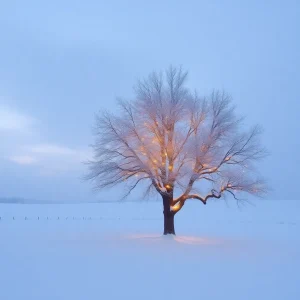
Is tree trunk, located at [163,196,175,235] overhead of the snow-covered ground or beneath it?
overhead

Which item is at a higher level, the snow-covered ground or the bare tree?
the bare tree

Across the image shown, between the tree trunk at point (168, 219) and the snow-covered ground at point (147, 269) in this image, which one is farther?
the tree trunk at point (168, 219)

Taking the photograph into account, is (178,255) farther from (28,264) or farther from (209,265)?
(28,264)

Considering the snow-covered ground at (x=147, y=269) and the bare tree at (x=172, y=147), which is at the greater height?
the bare tree at (x=172, y=147)

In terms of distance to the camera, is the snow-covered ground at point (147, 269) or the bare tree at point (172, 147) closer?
the snow-covered ground at point (147, 269)

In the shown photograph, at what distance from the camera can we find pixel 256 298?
8953 mm

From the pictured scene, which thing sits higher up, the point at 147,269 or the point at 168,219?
the point at 168,219

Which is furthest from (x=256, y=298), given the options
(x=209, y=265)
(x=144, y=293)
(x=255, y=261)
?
(x=255, y=261)

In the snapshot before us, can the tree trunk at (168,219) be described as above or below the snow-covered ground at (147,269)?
above

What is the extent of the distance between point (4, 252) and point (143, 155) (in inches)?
381

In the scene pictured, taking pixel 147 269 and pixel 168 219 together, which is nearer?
pixel 147 269

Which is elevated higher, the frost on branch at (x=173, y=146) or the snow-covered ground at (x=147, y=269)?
the frost on branch at (x=173, y=146)

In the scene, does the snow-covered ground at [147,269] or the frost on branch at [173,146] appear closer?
the snow-covered ground at [147,269]

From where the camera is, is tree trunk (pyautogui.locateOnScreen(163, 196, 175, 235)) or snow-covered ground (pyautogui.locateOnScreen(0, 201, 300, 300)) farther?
tree trunk (pyautogui.locateOnScreen(163, 196, 175, 235))
